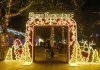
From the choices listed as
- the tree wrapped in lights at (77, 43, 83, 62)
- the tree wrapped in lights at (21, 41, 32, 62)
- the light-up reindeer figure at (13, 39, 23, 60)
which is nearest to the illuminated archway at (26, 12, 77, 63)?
the tree wrapped in lights at (77, 43, 83, 62)

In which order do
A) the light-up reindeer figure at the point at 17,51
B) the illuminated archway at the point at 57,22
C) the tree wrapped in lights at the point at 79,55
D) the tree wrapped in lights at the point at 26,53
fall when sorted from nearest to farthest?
1. the illuminated archway at the point at 57,22
2. the tree wrapped in lights at the point at 79,55
3. the tree wrapped in lights at the point at 26,53
4. the light-up reindeer figure at the point at 17,51

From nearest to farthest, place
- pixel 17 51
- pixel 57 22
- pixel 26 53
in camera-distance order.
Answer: pixel 57 22
pixel 26 53
pixel 17 51

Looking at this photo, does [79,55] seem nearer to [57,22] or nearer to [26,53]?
[57,22]

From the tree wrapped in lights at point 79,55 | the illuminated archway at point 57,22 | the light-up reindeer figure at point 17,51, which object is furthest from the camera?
the light-up reindeer figure at point 17,51

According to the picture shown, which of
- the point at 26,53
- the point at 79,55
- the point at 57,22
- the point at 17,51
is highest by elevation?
the point at 57,22

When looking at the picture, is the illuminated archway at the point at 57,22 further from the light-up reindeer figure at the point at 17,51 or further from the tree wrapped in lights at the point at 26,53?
the light-up reindeer figure at the point at 17,51

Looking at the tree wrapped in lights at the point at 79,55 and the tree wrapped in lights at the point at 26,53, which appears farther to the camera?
the tree wrapped in lights at the point at 26,53

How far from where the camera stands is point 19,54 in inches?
1043

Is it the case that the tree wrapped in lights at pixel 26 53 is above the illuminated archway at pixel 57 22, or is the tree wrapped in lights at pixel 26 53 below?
below

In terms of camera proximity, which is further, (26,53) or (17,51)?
(17,51)

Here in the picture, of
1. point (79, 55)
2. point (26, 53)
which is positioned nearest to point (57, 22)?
point (79, 55)

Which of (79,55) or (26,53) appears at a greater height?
(26,53)

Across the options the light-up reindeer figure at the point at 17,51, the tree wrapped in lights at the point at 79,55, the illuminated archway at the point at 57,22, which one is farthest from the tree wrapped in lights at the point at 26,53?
the tree wrapped in lights at the point at 79,55

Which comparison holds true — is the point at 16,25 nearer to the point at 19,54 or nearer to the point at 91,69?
the point at 19,54
